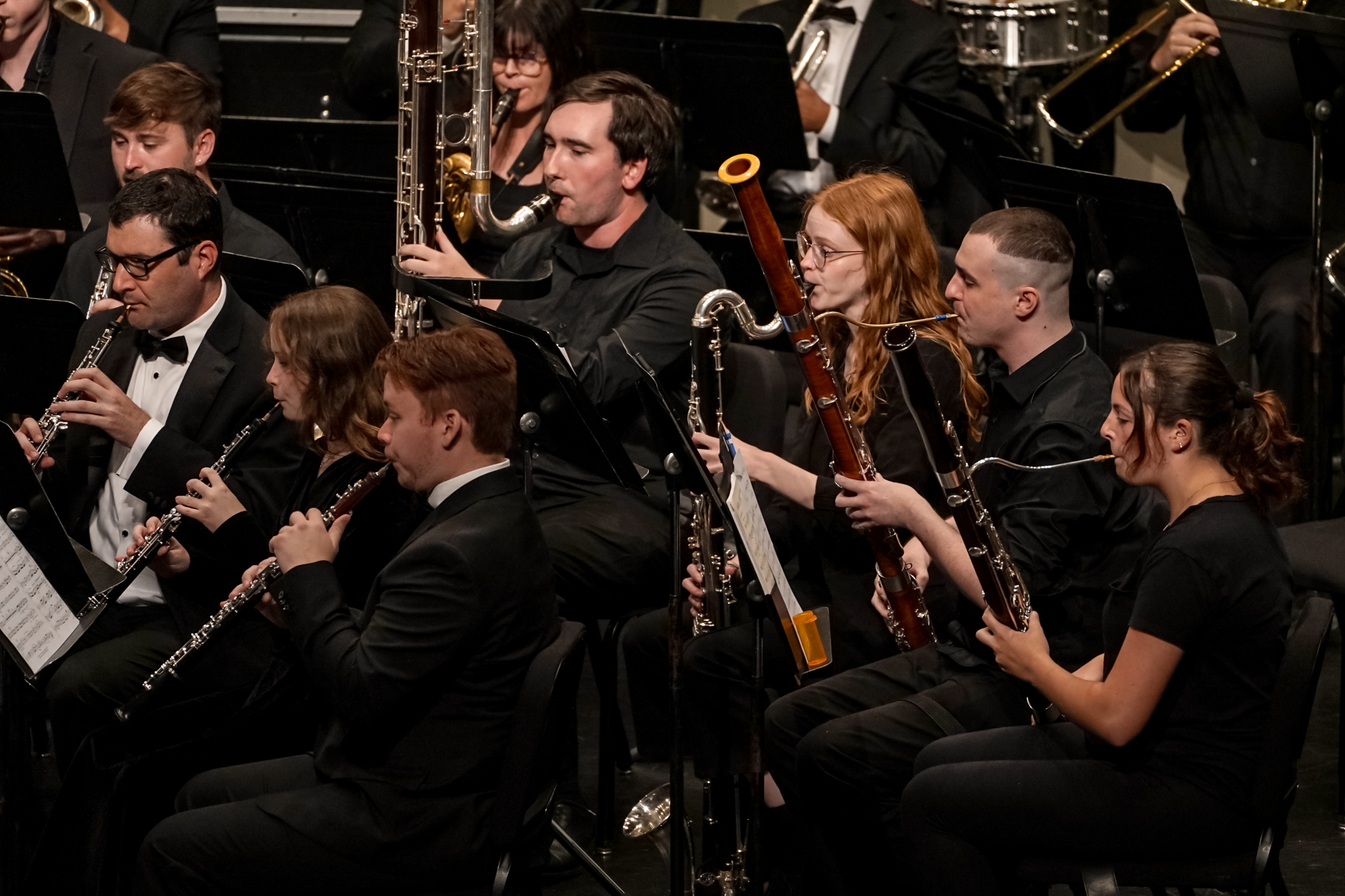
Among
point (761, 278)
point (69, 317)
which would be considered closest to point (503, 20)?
point (761, 278)

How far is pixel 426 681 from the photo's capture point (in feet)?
8.75

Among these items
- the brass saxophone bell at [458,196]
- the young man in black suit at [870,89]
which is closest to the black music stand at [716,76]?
the young man in black suit at [870,89]

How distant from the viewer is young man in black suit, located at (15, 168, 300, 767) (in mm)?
3455

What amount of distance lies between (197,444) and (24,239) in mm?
1483

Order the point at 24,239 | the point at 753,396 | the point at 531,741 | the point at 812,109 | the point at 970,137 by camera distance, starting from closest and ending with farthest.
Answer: the point at 531,741
the point at 753,396
the point at 970,137
the point at 24,239
the point at 812,109

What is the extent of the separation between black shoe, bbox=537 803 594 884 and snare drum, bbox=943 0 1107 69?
309 cm

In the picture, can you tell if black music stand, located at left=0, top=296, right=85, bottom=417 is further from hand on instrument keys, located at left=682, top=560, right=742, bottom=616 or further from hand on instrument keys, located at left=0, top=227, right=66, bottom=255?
hand on instrument keys, located at left=682, top=560, right=742, bottom=616

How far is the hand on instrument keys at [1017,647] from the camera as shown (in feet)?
8.74

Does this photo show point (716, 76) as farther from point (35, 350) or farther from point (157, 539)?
point (157, 539)

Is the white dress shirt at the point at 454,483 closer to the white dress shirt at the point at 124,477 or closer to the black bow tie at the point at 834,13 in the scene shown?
the white dress shirt at the point at 124,477

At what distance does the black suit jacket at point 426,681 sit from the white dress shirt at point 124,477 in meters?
0.98

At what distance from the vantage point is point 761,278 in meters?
4.09

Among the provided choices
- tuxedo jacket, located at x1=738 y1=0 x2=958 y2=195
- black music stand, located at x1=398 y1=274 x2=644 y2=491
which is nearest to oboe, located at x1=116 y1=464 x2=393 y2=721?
black music stand, located at x1=398 y1=274 x2=644 y2=491

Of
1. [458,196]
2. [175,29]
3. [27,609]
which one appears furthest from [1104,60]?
[27,609]
